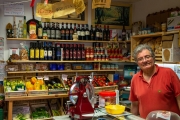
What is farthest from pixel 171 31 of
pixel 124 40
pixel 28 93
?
pixel 28 93

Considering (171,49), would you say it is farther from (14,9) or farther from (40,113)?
(14,9)

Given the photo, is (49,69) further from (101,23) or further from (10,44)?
(101,23)

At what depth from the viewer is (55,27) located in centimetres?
437

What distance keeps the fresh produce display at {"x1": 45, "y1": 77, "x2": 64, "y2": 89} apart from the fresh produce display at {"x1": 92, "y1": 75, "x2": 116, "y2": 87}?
635mm

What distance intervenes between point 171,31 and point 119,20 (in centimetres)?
170

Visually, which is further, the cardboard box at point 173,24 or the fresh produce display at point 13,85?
the fresh produce display at point 13,85

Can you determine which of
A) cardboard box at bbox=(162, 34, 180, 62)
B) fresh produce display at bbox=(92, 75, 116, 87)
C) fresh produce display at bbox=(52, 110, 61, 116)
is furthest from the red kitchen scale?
fresh produce display at bbox=(92, 75, 116, 87)

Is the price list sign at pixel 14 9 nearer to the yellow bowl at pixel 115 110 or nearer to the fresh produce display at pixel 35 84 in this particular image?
the fresh produce display at pixel 35 84

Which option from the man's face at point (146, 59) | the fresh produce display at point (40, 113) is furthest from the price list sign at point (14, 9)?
the man's face at point (146, 59)

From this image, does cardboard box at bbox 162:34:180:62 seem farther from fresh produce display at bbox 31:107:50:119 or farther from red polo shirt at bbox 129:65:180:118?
fresh produce display at bbox 31:107:50:119

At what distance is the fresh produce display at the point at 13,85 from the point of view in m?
3.68

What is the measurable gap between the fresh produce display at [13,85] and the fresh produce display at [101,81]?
130 cm

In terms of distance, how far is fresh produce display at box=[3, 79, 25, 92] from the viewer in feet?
12.1

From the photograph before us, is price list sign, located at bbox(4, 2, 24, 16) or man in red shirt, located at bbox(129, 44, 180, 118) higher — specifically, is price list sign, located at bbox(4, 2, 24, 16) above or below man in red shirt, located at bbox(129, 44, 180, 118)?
above
